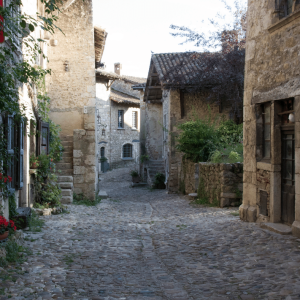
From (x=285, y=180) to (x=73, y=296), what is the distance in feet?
14.0

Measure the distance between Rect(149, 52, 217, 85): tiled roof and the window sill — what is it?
838cm

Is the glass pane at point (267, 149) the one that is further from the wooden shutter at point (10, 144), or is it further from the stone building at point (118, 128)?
the stone building at point (118, 128)

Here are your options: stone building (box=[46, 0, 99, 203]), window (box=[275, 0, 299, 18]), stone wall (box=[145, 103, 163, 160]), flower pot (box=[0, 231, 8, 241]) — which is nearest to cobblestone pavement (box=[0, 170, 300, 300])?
flower pot (box=[0, 231, 8, 241])

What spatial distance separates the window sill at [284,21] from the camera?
5684 mm

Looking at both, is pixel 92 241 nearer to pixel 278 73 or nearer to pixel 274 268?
A: pixel 274 268

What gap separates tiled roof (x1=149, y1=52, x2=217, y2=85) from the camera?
15.0 meters

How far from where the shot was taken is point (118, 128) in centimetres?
3181

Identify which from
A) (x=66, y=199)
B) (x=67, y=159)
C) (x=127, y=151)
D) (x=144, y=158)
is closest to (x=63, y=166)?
(x=67, y=159)

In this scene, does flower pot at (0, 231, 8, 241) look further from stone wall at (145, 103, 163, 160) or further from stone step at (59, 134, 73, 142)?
stone wall at (145, 103, 163, 160)

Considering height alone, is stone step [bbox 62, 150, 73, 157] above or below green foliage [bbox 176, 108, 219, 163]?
below

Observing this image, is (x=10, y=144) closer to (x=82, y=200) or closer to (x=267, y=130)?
(x=267, y=130)

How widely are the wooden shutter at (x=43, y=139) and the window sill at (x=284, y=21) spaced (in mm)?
5725

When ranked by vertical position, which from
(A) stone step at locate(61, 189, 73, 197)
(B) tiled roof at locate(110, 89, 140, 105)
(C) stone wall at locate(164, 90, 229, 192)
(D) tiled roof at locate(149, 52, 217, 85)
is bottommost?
(A) stone step at locate(61, 189, 73, 197)

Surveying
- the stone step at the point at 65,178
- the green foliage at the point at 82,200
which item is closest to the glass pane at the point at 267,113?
the green foliage at the point at 82,200
